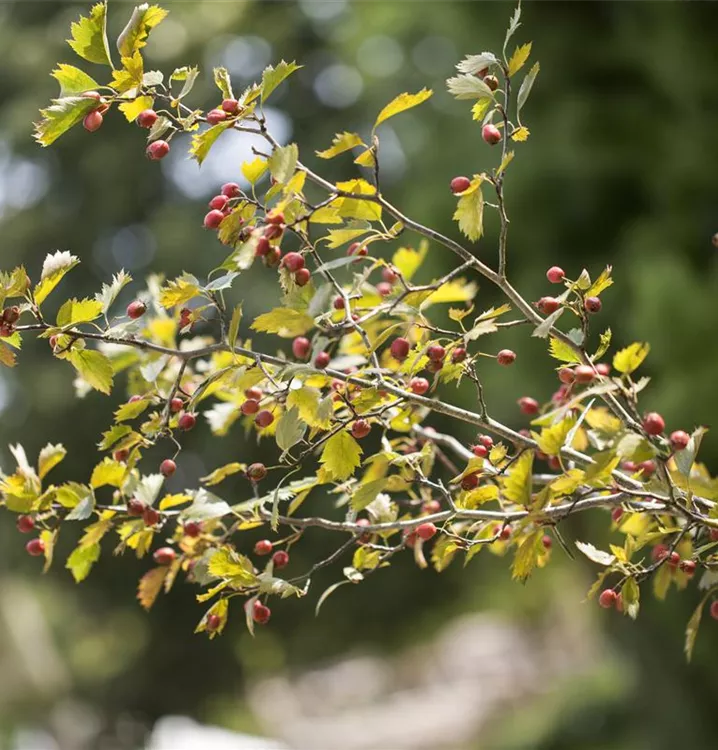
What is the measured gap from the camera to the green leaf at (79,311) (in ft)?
3.48

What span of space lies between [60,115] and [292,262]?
284 millimetres

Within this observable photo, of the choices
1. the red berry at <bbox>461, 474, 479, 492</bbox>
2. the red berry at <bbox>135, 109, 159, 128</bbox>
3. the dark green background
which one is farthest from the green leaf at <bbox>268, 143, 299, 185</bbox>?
the dark green background

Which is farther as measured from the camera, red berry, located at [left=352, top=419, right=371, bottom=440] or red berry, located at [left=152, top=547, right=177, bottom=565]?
red berry, located at [left=152, top=547, right=177, bottom=565]

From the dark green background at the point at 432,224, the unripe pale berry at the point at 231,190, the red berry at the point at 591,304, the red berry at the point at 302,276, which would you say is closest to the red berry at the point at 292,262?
the red berry at the point at 302,276

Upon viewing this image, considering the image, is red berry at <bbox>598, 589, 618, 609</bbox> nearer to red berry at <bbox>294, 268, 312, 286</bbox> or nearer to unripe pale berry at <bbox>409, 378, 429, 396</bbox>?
unripe pale berry at <bbox>409, 378, 429, 396</bbox>

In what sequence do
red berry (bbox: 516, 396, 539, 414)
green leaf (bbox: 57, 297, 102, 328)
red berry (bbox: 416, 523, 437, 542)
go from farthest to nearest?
1. red berry (bbox: 516, 396, 539, 414)
2. red berry (bbox: 416, 523, 437, 542)
3. green leaf (bbox: 57, 297, 102, 328)

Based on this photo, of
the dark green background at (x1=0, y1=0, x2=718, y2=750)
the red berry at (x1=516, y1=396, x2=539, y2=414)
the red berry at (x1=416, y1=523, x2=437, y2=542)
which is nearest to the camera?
the red berry at (x1=416, y1=523, x2=437, y2=542)

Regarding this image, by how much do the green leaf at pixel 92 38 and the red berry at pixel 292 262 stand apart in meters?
0.27

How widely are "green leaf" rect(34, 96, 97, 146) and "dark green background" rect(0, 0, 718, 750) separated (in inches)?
103

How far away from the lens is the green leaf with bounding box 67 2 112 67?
3.32 feet

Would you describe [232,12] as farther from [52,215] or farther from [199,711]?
[199,711]

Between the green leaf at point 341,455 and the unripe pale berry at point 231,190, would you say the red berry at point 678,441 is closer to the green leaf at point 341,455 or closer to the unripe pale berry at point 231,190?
the green leaf at point 341,455

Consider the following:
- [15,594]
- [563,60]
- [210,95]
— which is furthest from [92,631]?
[563,60]

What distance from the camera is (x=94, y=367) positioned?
1.08 meters
